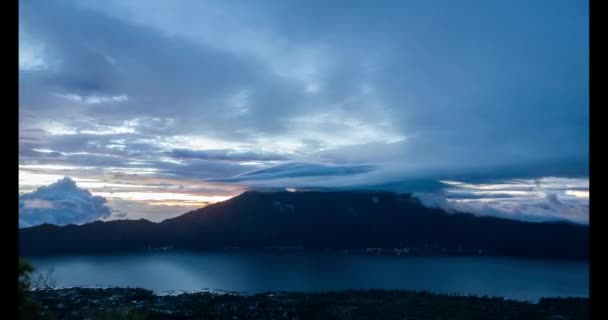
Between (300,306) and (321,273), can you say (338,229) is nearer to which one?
(321,273)

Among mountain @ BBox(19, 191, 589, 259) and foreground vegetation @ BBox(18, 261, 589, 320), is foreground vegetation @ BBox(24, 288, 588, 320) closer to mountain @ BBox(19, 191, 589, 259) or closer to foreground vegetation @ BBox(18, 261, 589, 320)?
foreground vegetation @ BBox(18, 261, 589, 320)

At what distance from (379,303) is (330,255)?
3621cm

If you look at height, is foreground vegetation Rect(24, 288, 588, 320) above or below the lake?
above

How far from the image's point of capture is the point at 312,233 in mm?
58312

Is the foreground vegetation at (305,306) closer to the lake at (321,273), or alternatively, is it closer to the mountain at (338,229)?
the lake at (321,273)

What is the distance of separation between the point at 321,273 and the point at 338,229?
82.3 ft

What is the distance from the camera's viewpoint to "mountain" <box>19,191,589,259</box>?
4553 centimetres

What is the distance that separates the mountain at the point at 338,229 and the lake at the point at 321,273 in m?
2.95

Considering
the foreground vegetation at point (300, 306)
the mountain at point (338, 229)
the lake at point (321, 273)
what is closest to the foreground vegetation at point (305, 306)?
the foreground vegetation at point (300, 306)

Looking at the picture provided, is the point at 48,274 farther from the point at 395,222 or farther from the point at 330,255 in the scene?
the point at 395,222

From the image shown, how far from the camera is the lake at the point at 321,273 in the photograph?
84.5ft

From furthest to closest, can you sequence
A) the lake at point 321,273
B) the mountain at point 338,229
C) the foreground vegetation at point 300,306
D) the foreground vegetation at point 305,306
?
the mountain at point 338,229 → the lake at point 321,273 → the foreground vegetation at point 305,306 → the foreground vegetation at point 300,306

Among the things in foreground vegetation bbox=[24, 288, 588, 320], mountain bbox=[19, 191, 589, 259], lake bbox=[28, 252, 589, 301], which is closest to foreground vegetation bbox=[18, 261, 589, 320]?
foreground vegetation bbox=[24, 288, 588, 320]

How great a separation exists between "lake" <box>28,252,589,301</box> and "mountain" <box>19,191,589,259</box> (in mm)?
2953
